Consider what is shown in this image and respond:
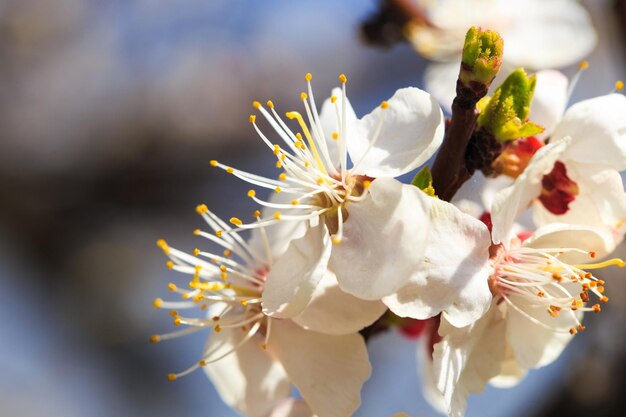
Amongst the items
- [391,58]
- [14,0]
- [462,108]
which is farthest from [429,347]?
[14,0]

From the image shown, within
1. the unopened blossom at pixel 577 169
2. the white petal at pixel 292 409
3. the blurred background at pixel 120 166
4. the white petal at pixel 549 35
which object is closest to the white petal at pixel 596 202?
the unopened blossom at pixel 577 169

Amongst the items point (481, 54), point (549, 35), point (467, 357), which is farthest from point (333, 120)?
point (549, 35)

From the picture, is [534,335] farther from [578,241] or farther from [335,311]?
[335,311]

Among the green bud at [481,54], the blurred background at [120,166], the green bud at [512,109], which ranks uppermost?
the green bud at [481,54]

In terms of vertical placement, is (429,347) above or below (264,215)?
below

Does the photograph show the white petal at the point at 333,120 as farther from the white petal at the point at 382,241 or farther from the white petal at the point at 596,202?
the white petal at the point at 596,202

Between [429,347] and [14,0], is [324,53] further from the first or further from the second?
[429,347]
